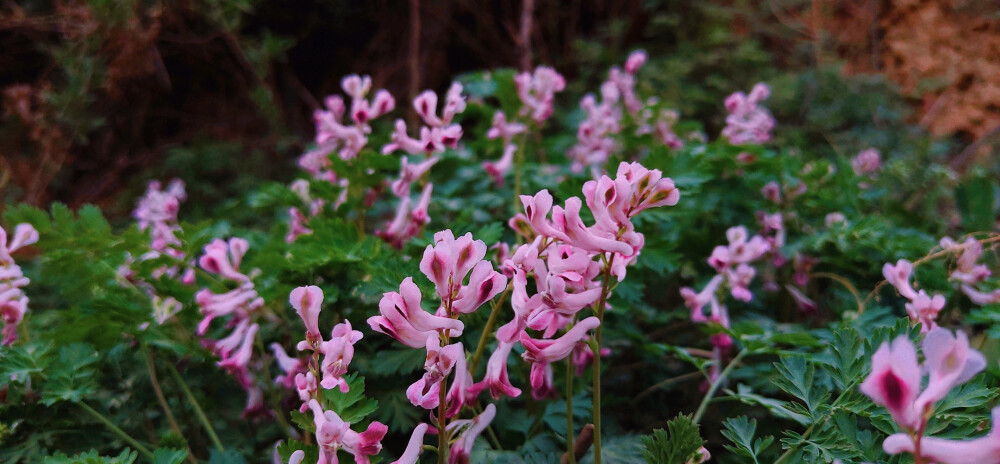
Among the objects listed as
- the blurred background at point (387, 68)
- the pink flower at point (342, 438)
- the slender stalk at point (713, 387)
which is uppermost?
the pink flower at point (342, 438)

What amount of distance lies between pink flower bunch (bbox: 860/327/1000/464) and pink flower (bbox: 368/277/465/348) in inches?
15.8

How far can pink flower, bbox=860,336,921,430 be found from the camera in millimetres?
473

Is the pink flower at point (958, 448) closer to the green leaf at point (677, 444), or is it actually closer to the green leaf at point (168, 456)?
the green leaf at point (677, 444)

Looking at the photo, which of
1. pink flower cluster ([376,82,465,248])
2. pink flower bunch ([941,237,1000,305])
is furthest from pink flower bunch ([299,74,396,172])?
pink flower bunch ([941,237,1000,305])

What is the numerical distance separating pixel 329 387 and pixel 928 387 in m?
0.58

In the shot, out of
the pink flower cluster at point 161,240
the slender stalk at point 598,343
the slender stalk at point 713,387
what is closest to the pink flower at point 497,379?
the slender stalk at point 598,343

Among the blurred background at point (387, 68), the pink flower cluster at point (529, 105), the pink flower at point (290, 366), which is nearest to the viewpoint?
the pink flower at point (290, 366)

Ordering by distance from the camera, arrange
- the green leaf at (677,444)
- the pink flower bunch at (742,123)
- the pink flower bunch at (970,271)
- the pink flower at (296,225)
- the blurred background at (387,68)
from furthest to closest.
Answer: the blurred background at (387,68) < the pink flower bunch at (742,123) < the pink flower at (296,225) < the pink flower bunch at (970,271) < the green leaf at (677,444)

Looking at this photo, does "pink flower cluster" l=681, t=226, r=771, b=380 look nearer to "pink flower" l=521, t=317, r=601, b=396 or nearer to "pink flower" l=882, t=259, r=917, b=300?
"pink flower" l=882, t=259, r=917, b=300

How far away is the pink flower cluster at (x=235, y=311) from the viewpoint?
3.50ft

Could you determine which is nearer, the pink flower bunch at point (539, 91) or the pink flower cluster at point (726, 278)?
the pink flower cluster at point (726, 278)

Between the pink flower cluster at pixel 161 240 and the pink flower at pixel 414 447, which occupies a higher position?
the pink flower at pixel 414 447

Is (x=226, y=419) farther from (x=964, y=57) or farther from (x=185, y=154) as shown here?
(x=964, y=57)

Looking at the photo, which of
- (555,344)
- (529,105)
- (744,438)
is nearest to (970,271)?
(744,438)
